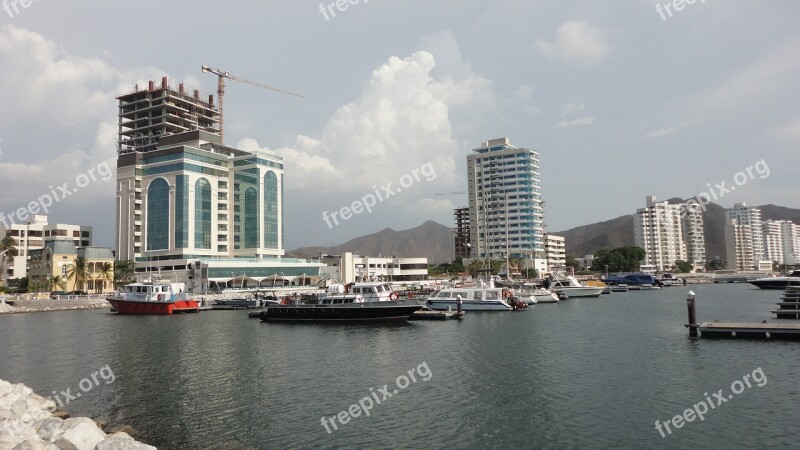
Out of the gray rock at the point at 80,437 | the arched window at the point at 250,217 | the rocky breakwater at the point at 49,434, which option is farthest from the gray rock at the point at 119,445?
the arched window at the point at 250,217

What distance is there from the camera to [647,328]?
162 ft

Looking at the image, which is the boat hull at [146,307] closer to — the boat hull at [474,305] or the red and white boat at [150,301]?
the red and white boat at [150,301]

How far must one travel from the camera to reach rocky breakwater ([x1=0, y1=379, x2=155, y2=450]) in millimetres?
17000

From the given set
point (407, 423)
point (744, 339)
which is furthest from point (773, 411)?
point (744, 339)

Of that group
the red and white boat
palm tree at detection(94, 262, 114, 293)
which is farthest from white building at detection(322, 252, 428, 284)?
the red and white boat

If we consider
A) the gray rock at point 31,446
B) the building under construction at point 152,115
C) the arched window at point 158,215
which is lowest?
the gray rock at point 31,446

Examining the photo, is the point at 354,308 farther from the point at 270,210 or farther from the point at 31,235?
the point at 31,235

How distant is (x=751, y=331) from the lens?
40.0 meters

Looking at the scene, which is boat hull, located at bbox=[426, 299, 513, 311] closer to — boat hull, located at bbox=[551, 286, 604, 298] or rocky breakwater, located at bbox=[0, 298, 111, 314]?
boat hull, located at bbox=[551, 286, 604, 298]

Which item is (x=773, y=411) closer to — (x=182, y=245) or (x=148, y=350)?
(x=148, y=350)

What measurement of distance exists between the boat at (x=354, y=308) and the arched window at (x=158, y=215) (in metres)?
83.4

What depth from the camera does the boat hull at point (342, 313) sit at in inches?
2251

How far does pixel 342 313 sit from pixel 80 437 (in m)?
41.9

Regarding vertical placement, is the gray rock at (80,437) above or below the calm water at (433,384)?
above
